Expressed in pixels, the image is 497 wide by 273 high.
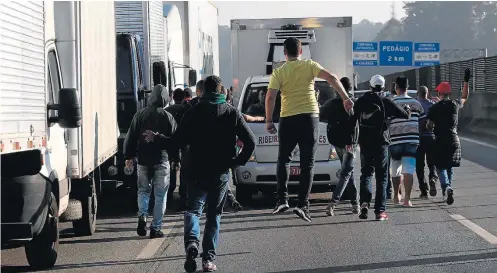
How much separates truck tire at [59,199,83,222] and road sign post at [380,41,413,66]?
4840 cm

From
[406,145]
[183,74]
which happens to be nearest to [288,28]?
[183,74]

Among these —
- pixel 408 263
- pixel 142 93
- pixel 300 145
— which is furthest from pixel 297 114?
pixel 142 93

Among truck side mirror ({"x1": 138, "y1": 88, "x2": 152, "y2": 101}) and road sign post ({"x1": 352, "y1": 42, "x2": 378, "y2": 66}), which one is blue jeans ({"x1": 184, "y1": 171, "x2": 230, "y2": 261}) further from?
road sign post ({"x1": 352, "y1": 42, "x2": 378, "y2": 66})

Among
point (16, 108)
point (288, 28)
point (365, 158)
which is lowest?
point (365, 158)

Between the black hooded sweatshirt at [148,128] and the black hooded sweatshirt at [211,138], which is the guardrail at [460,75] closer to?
the black hooded sweatshirt at [148,128]

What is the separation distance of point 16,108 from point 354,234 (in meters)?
4.90

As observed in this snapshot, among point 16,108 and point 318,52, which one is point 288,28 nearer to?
point 318,52

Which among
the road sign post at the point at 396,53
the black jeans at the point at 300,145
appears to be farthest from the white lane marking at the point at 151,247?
the road sign post at the point at 396,53

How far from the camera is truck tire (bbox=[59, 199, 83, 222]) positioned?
9.66 metres

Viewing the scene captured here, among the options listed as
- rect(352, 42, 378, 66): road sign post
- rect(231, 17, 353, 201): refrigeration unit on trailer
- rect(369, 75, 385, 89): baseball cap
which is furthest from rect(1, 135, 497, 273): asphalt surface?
rect(352, 42, 378, 66): road sign post

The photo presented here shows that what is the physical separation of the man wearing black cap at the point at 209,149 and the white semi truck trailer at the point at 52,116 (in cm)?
106

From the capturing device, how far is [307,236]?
33.9 feet

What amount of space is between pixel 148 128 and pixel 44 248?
2362 mm

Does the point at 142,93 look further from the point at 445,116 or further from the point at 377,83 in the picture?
the point at 445,116
